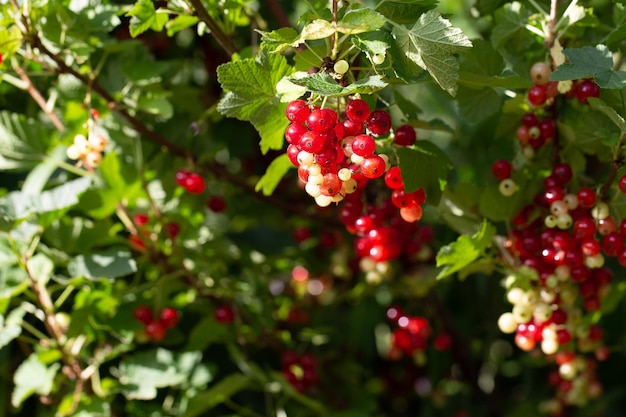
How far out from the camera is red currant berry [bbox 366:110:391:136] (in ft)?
2.90

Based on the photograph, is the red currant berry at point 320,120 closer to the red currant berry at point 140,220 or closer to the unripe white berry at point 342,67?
the unripe white berry at point 342,67

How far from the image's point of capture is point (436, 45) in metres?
0.81

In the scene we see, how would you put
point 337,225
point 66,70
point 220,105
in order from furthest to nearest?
point 337,225
point 66,70
point 220,105

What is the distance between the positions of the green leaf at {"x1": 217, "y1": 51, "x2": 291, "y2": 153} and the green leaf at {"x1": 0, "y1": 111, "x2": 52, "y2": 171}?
584 mm

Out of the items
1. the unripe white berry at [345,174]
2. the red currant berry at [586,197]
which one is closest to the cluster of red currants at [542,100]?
the red currant berry at [586,197]

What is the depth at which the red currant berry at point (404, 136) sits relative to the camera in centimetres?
98

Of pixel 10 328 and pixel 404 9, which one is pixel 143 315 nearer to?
pixel 10 328

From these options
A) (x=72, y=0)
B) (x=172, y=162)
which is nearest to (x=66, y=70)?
(x=72, y=0)

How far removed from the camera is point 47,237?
52.4 inches

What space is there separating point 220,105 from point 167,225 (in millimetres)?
471

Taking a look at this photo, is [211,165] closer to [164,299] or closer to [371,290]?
[164,299]

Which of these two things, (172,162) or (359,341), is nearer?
(172,162)

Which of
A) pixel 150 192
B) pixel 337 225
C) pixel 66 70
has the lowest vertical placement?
pixel 337 225

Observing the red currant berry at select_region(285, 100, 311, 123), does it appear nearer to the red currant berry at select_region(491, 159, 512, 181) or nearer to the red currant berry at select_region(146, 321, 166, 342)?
the red currant berry at select_region(491, 159, 512, 181)
